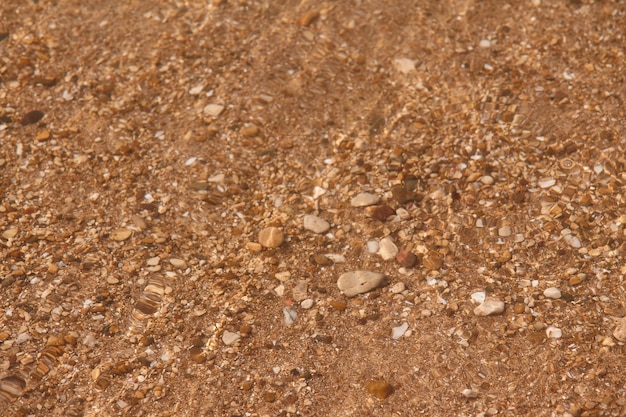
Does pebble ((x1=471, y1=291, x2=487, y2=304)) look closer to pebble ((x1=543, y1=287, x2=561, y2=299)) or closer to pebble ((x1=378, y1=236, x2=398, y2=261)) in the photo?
pebble ((x1=543, y1=287, x2=561, y2=299))

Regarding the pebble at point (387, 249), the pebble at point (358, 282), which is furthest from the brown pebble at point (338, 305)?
the pebble at point (387, 249)

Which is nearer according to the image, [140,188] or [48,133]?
[140,188]

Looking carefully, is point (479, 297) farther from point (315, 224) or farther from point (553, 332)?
point (315, 224)

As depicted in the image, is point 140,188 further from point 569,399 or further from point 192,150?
point 569,399

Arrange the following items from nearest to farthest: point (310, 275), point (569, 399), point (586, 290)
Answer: point (569, 399) → point (586, 290) → point (310, 275)

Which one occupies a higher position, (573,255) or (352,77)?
(352,77)

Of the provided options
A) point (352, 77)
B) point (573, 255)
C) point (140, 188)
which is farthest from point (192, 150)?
point (573, 255)
